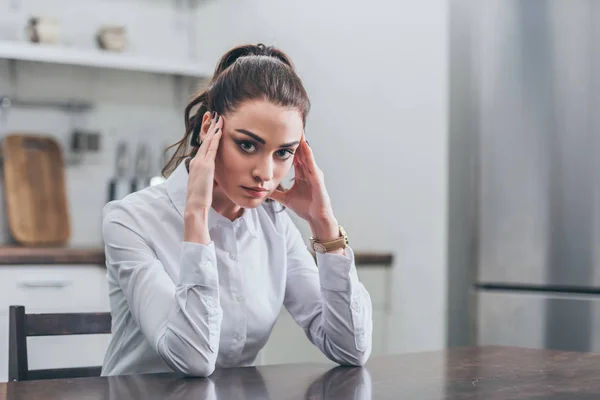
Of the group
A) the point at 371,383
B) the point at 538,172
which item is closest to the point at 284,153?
the point at 371,383

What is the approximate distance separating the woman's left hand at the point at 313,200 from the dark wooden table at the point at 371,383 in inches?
10.4

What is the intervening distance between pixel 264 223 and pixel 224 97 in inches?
13.1

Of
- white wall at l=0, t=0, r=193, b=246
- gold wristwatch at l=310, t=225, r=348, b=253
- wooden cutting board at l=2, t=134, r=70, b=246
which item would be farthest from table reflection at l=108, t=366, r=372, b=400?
white wall at l=0, t=0, r=193, b=246

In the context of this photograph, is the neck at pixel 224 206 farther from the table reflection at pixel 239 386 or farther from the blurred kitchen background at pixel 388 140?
the blurred kitchen background at pixel 388 140

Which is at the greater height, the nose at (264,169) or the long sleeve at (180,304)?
the nose at (264,169)

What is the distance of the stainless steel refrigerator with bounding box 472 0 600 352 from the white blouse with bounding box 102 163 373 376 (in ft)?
3.75

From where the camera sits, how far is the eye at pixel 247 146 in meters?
1.54

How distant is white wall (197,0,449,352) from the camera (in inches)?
120

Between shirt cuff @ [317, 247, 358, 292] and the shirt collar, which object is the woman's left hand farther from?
the shirt collar

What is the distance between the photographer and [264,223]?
1.82 metres

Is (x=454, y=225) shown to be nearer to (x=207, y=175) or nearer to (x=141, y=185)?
(x=141, y=185)

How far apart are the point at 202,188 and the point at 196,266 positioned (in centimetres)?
14

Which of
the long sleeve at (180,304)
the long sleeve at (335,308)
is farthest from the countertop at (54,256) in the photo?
the long sleeve at (180,304)

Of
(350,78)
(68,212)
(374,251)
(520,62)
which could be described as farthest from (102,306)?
(520,62)
